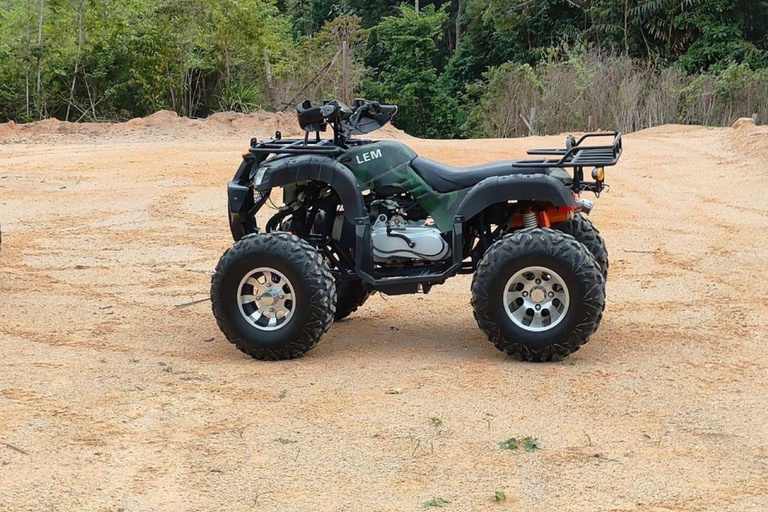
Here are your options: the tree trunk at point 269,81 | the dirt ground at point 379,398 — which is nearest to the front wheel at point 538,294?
the dirt ground at point 379,398

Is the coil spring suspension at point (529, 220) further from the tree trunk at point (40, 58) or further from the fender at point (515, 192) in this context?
the tree trunk at point (40, 58)

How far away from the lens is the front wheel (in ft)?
20.6

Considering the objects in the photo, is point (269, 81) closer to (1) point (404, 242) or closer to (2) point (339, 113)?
(2) point (339, 113)

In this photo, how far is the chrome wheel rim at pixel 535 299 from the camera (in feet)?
20.8

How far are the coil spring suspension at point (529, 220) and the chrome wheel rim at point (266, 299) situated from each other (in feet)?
4.73

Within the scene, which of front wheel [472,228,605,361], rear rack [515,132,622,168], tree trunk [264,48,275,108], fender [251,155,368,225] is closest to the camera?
front wheel [472,228,605,361]

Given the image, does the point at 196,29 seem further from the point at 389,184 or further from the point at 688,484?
the point at 688,484

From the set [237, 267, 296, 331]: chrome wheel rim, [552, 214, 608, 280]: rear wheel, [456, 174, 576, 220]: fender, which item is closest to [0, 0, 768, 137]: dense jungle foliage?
[552, 214, 608, 280]: rear wheel

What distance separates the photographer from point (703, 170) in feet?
49.6

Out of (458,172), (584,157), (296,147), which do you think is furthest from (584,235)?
(296,147)

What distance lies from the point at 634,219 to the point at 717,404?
6.30 m

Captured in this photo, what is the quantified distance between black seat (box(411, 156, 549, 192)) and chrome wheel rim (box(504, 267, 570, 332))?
67cm

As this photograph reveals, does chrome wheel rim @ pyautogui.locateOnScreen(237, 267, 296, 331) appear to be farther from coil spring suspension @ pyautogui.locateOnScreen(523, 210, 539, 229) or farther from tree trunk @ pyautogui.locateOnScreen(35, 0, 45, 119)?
tree trunk @ pyautogui.locateOnScreen(35, 0, 45, 119)

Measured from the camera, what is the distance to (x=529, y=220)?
683 cm
